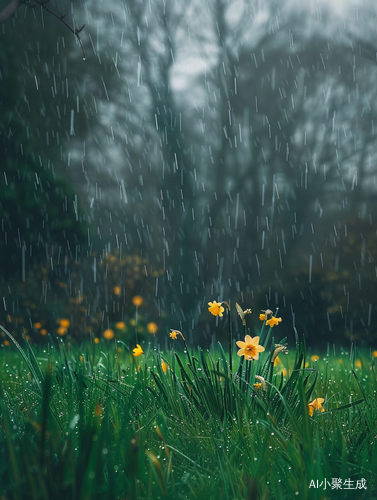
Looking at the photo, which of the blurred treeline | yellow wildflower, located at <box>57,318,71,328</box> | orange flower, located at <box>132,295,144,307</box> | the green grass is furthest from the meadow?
the blurred treeline

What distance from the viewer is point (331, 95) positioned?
935 cm

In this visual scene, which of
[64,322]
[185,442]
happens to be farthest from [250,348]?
[64,322]

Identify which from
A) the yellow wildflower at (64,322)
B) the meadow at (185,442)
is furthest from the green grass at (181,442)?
the yellow wildflower at (64,322)

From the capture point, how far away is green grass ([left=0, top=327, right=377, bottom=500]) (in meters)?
0.94

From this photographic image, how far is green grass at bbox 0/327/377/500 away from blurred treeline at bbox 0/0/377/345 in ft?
15.3

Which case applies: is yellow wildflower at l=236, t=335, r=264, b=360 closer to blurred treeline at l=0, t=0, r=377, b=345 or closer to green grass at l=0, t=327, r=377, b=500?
green grass at l=0, t=327, r=377, b=500

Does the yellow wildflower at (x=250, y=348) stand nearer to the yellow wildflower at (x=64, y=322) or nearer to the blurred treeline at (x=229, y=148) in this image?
the yellow wildflower at (x=64, y=322)

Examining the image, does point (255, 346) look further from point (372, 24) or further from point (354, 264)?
point (372, 24)

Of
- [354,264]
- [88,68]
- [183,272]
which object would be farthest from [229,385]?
[183,272]

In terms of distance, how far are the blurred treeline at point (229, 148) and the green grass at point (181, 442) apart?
4.66 m

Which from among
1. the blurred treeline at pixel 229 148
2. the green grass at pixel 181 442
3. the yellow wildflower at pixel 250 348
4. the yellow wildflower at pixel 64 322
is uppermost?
the blurred treeline at pixel 229 148

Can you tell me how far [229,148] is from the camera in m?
9.36

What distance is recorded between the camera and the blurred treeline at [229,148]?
6840 millimetres

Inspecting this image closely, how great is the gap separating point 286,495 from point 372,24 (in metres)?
8.77
